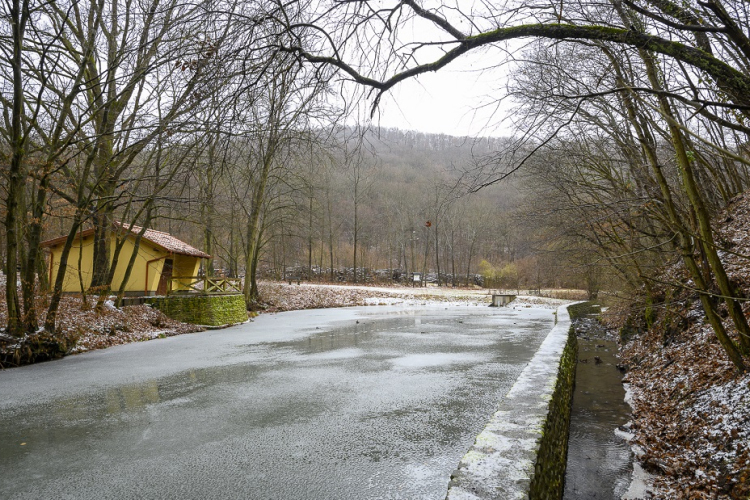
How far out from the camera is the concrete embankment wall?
273 cm

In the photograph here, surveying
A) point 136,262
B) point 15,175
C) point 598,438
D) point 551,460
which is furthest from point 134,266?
point 551,460

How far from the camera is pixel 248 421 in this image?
520 centimetres

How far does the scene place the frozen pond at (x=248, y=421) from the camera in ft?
12.0

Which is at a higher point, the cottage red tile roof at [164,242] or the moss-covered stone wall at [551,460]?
the cottage red tile roof at [164,242]

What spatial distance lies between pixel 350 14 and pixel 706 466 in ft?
16.3

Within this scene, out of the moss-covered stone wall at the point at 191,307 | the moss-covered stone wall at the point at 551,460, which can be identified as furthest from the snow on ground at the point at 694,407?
the moss-covered stone wall at the point at 191,307

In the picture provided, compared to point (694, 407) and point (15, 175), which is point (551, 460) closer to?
point (694, 407)

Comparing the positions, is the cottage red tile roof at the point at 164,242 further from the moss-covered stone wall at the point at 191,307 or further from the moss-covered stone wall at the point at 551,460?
the moss-covered stone wall at the point at 551,460

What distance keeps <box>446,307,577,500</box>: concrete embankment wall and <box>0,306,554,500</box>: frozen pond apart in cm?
54

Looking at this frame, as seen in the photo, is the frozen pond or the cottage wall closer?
the frozen pond

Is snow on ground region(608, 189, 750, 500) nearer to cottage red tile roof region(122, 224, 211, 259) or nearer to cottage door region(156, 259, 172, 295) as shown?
cottage red tile roof region(122, 224, 211, 259)

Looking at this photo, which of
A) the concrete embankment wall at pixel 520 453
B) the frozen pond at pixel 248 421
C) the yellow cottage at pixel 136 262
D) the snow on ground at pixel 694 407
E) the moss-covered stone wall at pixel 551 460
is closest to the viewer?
the concrete embankment wall at pixel 520 453

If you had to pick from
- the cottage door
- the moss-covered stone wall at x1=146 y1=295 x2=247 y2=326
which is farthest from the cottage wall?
the moss-covered stone wall at x1=146 y1=295 x2=247 y2=326

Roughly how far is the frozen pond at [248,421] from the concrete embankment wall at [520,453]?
541 millimetres
